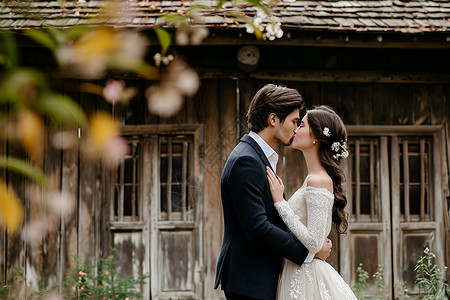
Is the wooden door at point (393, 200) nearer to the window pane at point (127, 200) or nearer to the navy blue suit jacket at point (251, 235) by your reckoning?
the window pane at point (127, 200)

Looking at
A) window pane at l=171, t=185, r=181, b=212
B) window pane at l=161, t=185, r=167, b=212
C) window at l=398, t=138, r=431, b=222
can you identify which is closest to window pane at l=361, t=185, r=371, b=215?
window at l=398, t=138, r=431, b=222

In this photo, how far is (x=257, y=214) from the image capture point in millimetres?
2492

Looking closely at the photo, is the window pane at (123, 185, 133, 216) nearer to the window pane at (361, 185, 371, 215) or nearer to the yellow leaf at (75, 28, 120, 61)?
the window pane at (361, 185, 371, 215)

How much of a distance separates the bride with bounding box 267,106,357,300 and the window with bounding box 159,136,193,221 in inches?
122

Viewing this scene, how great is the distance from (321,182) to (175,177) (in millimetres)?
3370

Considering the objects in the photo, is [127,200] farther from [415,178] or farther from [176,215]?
[415,178]

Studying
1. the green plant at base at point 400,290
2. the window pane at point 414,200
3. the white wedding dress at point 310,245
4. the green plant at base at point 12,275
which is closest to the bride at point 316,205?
the white wedding dress at point 310,245

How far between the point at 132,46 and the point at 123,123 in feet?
17.6

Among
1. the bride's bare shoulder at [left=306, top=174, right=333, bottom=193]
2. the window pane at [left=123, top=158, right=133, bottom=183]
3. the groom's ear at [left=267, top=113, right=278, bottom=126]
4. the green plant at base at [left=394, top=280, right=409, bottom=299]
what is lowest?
the green plant at base at [left=394, top=280, right=409, bottom=299]

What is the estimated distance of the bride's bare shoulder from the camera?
2830mm

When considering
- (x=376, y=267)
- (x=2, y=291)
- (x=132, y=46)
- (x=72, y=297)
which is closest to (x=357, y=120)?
(x=376, y=267)

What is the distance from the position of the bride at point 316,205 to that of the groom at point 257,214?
73mm

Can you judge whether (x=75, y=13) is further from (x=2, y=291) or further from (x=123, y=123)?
(x=2, y=291)

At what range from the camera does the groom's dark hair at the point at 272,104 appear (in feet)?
9.06
